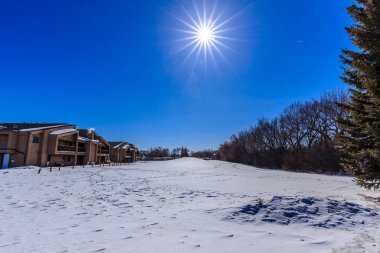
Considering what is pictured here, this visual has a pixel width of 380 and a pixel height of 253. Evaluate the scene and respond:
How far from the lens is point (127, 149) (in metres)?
82.2

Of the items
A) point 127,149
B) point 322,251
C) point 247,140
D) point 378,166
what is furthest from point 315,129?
point 127,149

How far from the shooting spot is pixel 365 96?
10500 mm

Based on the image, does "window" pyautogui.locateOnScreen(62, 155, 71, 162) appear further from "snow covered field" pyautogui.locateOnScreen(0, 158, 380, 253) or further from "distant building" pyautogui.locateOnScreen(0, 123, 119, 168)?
"snow covered field" pyautogui.locateOnScreen(0, 158, 380, 253)

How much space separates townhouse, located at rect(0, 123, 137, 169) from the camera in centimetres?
3494

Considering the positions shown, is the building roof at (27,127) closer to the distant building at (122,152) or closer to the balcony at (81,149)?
the balcony at (81,149)

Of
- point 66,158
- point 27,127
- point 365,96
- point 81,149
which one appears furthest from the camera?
point 81,149

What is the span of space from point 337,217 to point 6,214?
10.9 metres

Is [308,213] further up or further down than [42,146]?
further down

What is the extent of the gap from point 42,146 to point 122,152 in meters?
40.1

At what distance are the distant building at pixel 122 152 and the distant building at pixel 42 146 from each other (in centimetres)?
2150

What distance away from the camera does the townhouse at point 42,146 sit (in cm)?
3494

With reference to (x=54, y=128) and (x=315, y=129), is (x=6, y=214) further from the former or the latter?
(x=315, y=129)

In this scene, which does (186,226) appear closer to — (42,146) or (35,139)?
(35,139)

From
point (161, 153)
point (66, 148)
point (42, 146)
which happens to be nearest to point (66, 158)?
point (66, 148)
